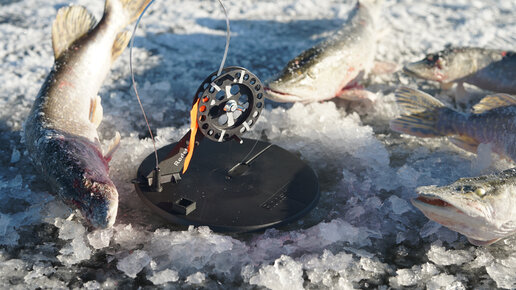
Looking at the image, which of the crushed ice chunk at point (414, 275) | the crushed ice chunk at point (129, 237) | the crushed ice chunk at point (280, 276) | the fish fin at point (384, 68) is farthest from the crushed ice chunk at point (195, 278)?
the fish fin at point (384, 68)

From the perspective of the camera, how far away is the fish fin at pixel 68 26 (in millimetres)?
2914

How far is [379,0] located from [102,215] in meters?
3.05

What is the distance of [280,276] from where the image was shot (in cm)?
197

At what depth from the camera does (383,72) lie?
390 cm

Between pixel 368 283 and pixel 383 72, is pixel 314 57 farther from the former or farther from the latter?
pixel 368 283

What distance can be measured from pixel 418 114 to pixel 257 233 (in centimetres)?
134

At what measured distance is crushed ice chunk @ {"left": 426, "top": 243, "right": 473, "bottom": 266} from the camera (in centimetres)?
213

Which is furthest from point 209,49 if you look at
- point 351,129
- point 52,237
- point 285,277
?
point 285,277

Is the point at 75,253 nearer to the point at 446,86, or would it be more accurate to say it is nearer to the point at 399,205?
the point at 399,205

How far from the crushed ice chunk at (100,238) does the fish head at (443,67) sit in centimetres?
232

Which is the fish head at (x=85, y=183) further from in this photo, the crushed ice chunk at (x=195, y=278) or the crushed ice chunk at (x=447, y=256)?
the crushed ice chunk at (x=447, y=256)

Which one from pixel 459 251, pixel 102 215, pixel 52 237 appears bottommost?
pixel 459 251

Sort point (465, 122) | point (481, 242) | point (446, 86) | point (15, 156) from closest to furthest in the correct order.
→ point (481, 242), point (15, 156), point (465, 122), point (446, 86)

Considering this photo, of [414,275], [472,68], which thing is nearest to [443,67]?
[472,68]
